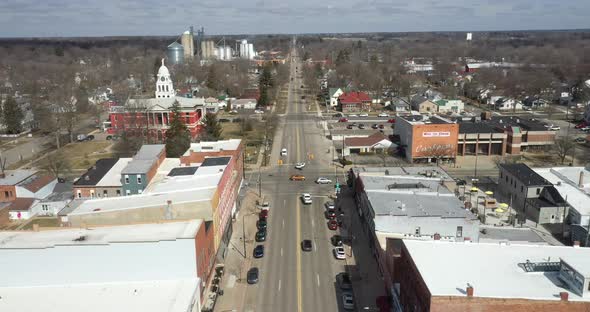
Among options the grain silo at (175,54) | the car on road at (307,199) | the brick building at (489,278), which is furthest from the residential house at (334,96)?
the grain silo at (175,54)

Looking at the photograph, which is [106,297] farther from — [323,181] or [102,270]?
[323,181]

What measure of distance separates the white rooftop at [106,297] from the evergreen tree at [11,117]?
2079 inches

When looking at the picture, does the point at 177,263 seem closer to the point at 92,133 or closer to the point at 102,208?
the point at 102,208

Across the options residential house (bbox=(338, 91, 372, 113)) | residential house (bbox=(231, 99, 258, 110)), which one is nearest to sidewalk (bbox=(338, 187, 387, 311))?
residential house (bbox=(338, 91, 372, 113))

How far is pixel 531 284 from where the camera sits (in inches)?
673

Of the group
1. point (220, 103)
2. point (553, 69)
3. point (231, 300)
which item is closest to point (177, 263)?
point (231, 300)

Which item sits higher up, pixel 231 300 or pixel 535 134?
pixel 535 134

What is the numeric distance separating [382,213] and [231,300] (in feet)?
31.3

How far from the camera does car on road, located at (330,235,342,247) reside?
28.9 m

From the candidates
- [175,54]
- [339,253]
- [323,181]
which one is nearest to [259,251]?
[339,253]

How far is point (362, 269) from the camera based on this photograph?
86.5 ft

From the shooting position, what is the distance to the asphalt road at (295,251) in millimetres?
23422

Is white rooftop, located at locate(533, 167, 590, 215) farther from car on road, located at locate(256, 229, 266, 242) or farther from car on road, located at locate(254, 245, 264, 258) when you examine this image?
car on road, located at locate(254, 245, 264, 258)

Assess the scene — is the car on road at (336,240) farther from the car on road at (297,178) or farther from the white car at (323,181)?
the car on road at (297,178)
